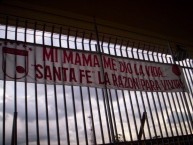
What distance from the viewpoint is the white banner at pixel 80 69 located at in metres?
3.84

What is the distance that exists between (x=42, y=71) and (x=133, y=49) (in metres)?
2.80

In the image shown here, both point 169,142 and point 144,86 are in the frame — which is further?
point 144,86

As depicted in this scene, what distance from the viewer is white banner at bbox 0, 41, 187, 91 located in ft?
12.6

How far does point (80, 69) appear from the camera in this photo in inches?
179

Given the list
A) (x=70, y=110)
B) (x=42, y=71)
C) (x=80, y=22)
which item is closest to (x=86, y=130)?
(x=70, y=110)

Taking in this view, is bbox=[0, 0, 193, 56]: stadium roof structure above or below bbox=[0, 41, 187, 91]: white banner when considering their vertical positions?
above

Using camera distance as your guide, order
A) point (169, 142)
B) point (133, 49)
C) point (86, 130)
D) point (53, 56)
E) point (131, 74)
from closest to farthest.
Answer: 1. point (86, 130)
2. point (53, 56)
3. point (169, 142)
4. point (131, 74)
5. point (133, 49)

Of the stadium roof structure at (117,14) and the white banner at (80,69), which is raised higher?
the stadium roof structure at (117,14)

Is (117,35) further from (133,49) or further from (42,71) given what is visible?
(42,71)

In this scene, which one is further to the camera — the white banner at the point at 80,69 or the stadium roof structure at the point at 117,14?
the stadium roof structure at the point at 117,14

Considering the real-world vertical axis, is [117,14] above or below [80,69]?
above

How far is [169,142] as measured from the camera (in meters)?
4.71

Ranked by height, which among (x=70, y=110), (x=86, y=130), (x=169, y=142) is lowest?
(x=169, y=142)

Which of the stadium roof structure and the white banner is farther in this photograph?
the stadium roof structure
